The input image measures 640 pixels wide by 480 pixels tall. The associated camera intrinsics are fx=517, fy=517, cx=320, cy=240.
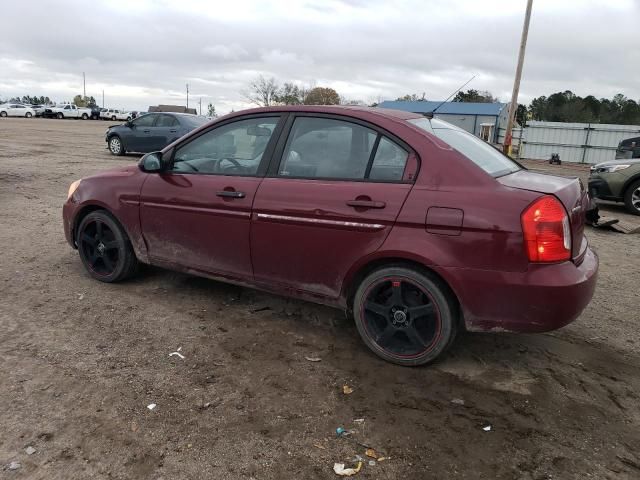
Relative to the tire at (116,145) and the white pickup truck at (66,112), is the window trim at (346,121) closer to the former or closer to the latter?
the tire at (116,145)

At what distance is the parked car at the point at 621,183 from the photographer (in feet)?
31.2

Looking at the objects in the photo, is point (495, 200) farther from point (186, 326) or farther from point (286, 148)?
point (186, 326)

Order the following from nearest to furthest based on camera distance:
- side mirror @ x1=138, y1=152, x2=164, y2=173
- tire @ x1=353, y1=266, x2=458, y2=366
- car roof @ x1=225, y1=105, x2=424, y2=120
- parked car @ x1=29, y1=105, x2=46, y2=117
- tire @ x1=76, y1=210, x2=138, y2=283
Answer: tire @ x1=353, y1=266, x2=458, y2=366 < car roof @ x1=225, y1=105, x2=424, y2=120 < side mirror @ x1=138, y1=152, x2=164, y2=173 < tire @ x1=76, y1=210, x2=138, y2=283 < parked car @ x1=29, y1=105, x2=46, y2=117

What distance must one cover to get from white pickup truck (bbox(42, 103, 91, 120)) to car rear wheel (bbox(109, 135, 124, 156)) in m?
44.1

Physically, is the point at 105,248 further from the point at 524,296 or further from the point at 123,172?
the point at 524,296

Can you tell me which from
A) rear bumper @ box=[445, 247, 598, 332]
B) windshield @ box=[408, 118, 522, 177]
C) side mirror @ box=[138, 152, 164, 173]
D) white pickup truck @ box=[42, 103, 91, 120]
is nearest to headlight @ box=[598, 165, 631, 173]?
windshield @ box=[408, 118, 522, 177]

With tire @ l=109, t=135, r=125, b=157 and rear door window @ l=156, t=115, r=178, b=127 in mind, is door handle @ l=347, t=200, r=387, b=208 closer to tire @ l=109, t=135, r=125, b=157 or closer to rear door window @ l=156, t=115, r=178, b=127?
rear door window @ l=156, t=115, r=178, b=127

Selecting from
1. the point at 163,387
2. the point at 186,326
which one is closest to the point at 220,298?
the point at 186,326

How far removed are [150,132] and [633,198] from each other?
12.9m

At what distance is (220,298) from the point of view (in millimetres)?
4469

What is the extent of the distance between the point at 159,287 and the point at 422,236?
8.74ft

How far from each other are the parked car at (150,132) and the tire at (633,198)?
11.1 m

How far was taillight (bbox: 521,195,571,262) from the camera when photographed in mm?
2840

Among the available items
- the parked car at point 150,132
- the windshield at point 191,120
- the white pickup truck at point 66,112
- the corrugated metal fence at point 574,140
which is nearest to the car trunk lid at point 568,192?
the parked car at point 150,132
